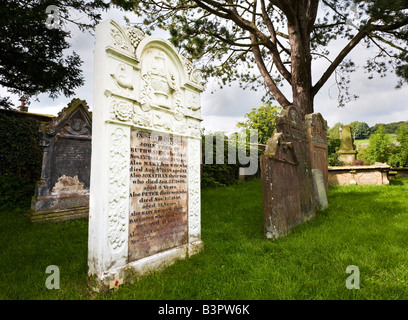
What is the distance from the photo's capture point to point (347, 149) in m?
12.4

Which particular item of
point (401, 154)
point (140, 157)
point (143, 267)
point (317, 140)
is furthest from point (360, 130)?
A: point (143, 267)

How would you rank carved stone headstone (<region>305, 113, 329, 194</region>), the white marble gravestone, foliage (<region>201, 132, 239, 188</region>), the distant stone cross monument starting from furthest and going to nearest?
the distant stone cross monument
foliage (<region>201, 132, 239, 188</region>)
carved stone headstone (<region>305, 113, 329, 194</region>)
the white marble gravestone

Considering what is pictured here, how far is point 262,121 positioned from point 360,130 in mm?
53692

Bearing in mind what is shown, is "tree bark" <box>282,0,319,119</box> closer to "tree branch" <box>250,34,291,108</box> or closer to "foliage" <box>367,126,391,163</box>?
"tree branch" <box>250,34,291,108</box>

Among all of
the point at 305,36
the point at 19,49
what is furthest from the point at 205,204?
the point at 19,49

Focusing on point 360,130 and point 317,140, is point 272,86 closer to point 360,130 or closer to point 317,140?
point 317,140

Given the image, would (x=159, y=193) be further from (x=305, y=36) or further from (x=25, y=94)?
(x=25, y=94)

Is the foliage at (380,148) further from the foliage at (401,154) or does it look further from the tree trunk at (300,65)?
the tree trunk at (300,65)

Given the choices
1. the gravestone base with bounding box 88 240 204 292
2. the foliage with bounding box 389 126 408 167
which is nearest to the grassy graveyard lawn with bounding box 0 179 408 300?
the gravestone base with bounding box 88 240 204 292

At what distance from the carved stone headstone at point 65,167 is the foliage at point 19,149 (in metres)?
2.33

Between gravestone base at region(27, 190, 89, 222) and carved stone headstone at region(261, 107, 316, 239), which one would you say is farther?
gravestone base at region(27, 190, 89, 222)

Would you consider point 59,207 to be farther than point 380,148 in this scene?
No

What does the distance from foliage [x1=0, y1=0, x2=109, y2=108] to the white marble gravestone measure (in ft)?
21.2

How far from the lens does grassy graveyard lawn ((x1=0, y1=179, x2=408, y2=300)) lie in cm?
215
